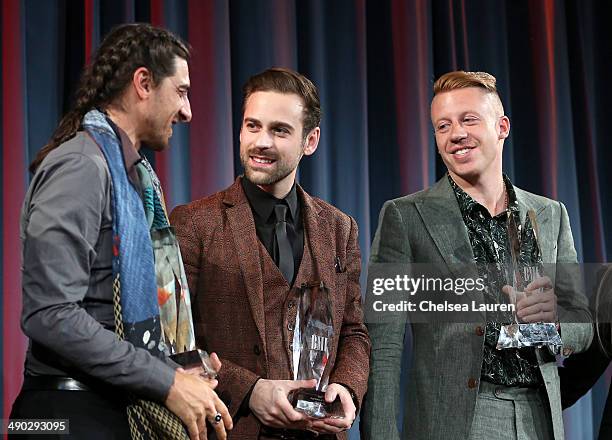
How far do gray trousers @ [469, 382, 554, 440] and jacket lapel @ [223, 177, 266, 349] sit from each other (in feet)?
2.01

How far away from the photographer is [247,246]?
89.3 inches

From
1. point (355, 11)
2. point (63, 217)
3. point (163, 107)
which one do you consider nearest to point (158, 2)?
point (355, 11)

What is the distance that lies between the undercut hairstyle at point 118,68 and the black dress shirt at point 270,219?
2.01ft

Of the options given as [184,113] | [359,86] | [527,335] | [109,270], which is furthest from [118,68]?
[359,86]

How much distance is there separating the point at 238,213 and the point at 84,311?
2.65 ft

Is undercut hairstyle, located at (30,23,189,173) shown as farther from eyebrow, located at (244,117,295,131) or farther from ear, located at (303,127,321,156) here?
ear, located at (303,127,321,156)

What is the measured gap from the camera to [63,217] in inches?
61.3

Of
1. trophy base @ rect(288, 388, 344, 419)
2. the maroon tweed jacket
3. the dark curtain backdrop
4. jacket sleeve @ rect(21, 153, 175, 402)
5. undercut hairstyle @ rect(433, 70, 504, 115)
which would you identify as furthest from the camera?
the dark curtain backdrop

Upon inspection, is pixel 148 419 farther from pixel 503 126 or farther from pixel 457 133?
pixel 503 126

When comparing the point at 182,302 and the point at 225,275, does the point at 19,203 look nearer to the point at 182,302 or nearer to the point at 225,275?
the point at 225,275

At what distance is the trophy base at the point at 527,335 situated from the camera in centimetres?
222

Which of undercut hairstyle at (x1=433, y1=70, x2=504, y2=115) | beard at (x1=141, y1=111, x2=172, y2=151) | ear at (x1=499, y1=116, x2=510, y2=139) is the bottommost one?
beard at (x1=141, y1=111, x2=172, y2=151)

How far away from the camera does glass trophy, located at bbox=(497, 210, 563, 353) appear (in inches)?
87.4

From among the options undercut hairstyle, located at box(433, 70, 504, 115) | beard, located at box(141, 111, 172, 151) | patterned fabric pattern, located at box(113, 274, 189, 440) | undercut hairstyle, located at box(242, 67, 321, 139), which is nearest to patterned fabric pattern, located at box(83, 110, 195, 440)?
patterned fabric pattern, located at box(113, 274, 189, 440)
